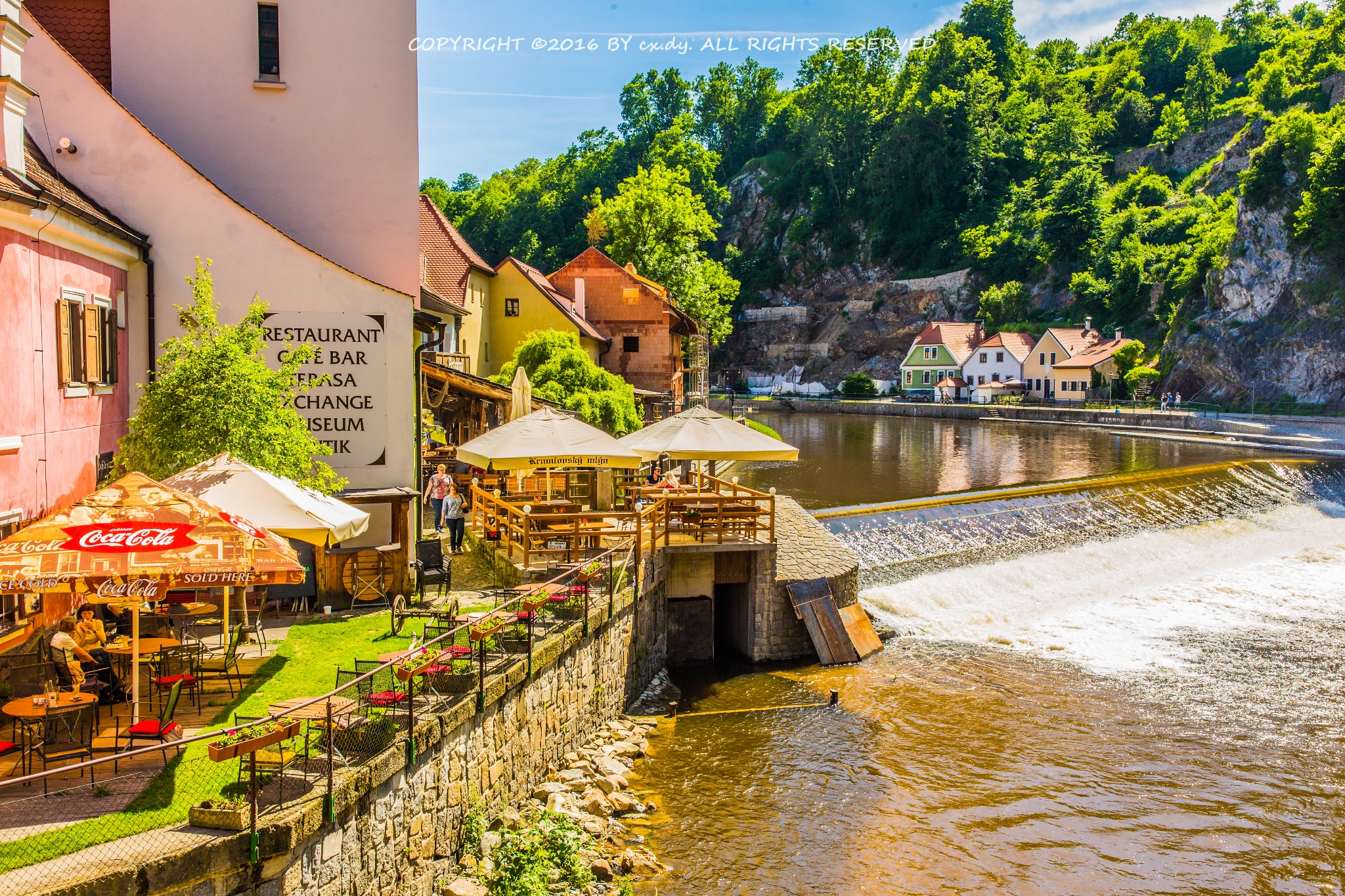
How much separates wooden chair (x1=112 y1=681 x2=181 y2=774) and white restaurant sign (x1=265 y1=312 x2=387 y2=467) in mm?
7436

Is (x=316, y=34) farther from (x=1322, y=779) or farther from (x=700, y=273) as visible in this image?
(x=700, y=273)

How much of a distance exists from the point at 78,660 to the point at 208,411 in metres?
3.64

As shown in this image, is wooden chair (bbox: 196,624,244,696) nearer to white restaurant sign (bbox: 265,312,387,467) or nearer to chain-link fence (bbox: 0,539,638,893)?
chain-link fence (bbox: 0,539,638,893)

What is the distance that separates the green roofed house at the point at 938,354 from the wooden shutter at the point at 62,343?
8906 cm

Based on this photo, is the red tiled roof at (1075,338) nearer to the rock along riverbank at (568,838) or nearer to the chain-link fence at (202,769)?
the rock along riverbank at (568,838)

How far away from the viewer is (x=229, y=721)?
922 centimetres

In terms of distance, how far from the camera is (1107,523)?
96.2 ft

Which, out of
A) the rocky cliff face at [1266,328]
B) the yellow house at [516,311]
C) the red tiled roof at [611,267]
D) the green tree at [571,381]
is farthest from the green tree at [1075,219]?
the green tree at [571,381]

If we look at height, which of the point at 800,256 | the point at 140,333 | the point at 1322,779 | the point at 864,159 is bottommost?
the point at 1322,779

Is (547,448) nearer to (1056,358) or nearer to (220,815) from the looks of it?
(220,815)

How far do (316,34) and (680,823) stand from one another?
14.0 meters

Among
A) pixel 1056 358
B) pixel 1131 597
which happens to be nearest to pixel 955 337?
pixel 1056 358

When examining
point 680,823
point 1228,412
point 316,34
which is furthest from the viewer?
point 1228,412

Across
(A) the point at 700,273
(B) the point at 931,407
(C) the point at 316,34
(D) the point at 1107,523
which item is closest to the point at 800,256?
(B) the point at 931,407
